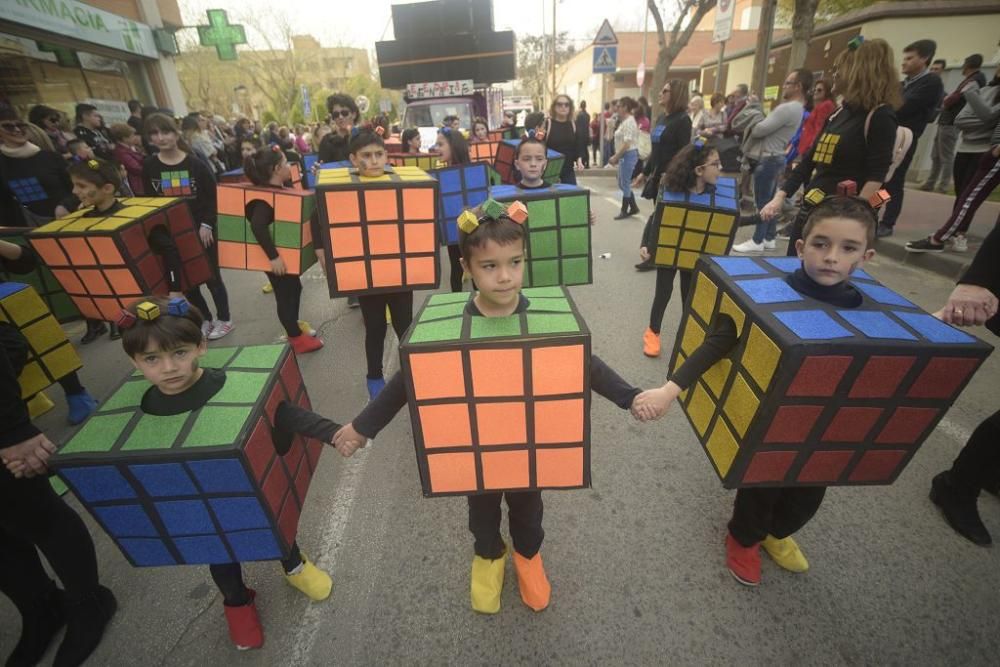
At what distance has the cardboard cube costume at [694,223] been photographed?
3.38m

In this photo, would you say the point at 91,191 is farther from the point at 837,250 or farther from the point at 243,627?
the point at 837,250

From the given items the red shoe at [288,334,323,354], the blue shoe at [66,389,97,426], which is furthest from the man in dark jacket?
the blue shoe at [66,389,97,426]

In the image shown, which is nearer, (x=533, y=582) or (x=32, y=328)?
(x=533, y=582)

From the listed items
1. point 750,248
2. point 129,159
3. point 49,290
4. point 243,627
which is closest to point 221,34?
point 129,159

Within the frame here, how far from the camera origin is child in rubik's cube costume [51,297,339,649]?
4.88 feet

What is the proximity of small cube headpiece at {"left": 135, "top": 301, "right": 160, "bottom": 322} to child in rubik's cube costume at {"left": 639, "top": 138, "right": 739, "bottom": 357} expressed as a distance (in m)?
3.06

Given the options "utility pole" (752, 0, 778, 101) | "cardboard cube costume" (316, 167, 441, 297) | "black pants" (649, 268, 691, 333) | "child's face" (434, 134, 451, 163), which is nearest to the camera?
"cardboard cube costume" (316, 167, 441, 297)

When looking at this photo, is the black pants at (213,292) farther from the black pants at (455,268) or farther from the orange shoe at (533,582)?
the orange shoe at (533,582)

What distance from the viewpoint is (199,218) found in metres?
4.23

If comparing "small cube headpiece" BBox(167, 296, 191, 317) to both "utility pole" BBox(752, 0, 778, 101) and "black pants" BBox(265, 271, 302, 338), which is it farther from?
"utility pole" BBox(752, 0, 778, 101)

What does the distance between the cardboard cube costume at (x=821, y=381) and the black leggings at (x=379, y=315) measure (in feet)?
6.55

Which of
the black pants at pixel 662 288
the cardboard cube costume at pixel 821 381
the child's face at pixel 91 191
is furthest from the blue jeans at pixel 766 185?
the child's face at pixel 91 191

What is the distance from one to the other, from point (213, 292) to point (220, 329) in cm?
37

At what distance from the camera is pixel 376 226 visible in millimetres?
2707
